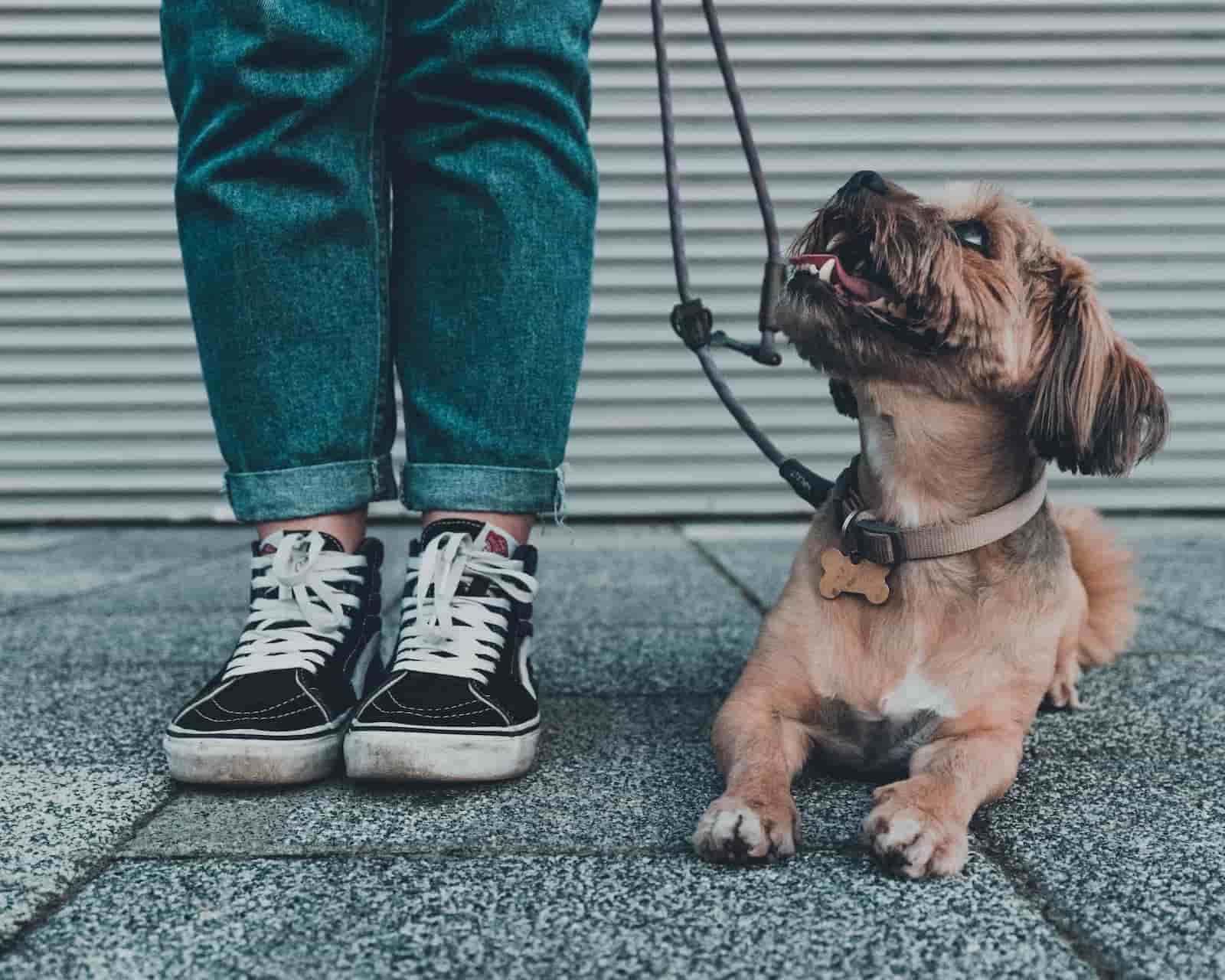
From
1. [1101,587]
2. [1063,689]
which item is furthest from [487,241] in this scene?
[1101,587]

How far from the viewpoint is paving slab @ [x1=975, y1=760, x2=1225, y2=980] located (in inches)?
44.6

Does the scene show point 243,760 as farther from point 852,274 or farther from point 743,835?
point 852,274

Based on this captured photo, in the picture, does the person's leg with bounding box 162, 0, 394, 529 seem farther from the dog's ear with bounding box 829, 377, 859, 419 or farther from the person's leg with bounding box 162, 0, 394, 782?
the dog's ear with bounding box 829, 377, 859, 419

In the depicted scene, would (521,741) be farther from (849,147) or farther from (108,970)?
(849,147)

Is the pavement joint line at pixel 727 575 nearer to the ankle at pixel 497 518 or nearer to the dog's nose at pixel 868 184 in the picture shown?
the ankle at pixel 497 518

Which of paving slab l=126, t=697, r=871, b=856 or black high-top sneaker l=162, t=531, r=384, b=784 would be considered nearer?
paving slab l=126, t=697, r=871, b=856

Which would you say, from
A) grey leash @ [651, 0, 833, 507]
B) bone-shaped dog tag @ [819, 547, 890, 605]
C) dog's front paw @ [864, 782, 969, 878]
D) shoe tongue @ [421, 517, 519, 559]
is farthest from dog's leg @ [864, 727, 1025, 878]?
shoe tongue @ [421, 517, 519, 559]

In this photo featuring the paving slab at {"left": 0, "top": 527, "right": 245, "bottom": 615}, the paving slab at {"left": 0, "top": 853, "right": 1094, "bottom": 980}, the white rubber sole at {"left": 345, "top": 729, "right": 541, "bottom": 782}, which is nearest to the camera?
the paving slab at {"left": 0, "top": 853, "right": 1094, "bottom": 980}

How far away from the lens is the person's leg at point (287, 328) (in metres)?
1.58

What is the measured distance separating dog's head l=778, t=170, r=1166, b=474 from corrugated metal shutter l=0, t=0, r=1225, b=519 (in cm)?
292

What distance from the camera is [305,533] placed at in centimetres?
172

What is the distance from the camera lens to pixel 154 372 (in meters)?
4.68

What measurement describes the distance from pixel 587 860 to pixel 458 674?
373 mm

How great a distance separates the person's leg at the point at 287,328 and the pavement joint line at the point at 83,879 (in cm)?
6
